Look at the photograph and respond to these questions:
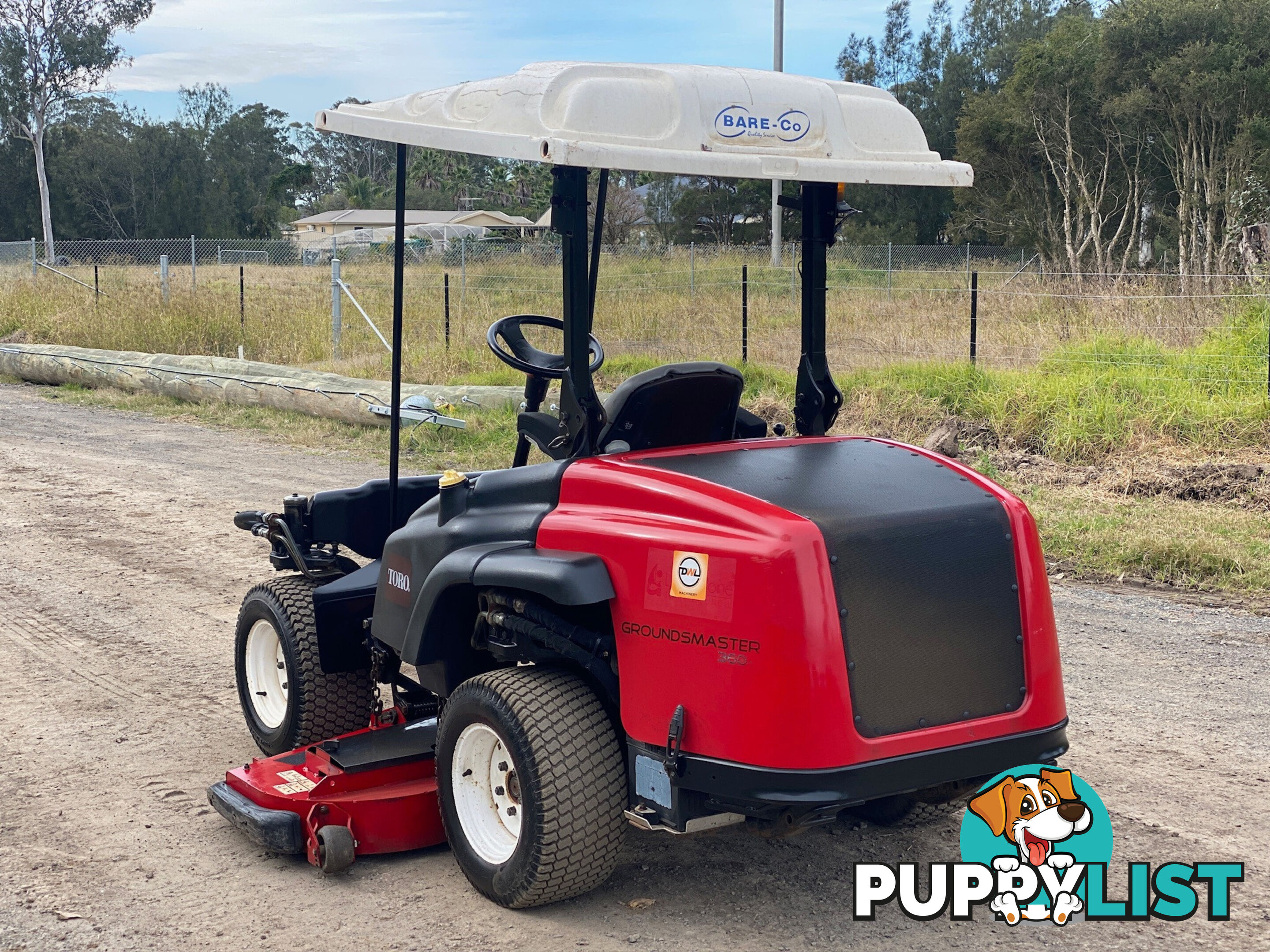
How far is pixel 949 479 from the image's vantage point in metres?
3.60

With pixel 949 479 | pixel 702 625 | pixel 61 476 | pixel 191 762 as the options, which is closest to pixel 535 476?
pixel 702 625

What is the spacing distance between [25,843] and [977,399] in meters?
9.36

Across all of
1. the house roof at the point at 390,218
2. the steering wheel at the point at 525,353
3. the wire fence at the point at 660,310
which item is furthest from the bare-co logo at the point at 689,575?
the house roof at the point at 390,218

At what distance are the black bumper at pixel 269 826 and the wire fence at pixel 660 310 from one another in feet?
31.0

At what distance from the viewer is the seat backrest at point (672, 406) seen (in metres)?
3.81

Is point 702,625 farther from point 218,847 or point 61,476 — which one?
point 61,476

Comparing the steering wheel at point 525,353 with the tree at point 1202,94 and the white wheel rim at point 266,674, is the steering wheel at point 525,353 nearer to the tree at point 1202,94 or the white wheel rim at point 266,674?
the white wheel rim at point 266,674

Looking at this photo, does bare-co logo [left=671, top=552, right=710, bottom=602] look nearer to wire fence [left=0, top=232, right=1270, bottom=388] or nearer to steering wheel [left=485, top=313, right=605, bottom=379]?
steering wheel [left=485, top=313, right=605, bottom=379]

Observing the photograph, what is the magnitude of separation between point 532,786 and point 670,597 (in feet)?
2.08

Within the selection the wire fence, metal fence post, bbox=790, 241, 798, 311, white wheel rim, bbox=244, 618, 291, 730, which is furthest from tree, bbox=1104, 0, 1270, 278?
white wheel rim, bbox=244, 618, 291, 730

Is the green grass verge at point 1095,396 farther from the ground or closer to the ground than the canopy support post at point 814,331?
closer to the ground

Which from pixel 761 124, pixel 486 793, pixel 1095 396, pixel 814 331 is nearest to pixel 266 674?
pixel 486 793

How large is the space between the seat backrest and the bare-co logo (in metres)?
0.66

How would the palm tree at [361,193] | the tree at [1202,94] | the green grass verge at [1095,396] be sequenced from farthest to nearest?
the palm tree at [361,193], the tree at [1202,94], the green grass verge at [1095,396]
